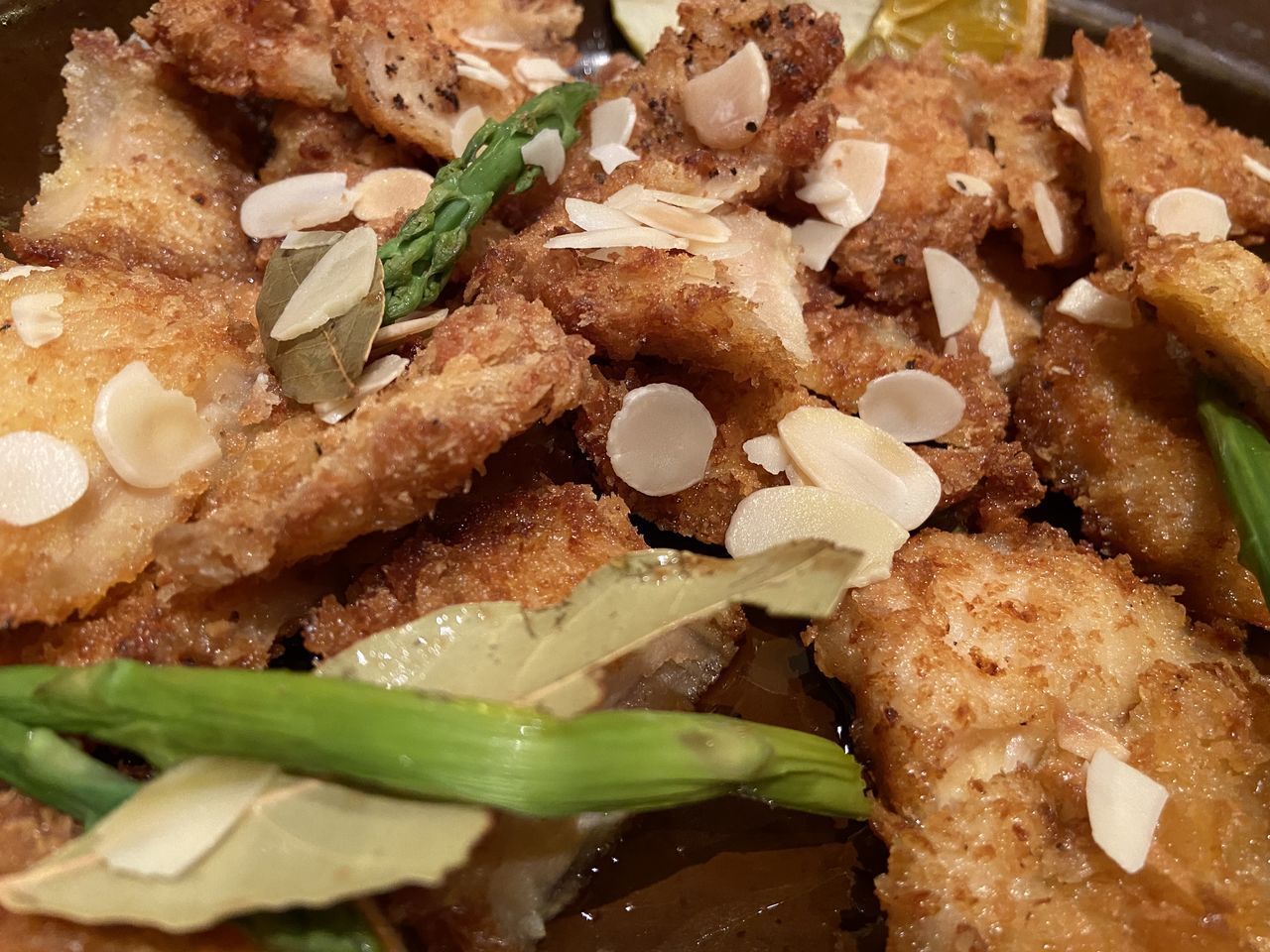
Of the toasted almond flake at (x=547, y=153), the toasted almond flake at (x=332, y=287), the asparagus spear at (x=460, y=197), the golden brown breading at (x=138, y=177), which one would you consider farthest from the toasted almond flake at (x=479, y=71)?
the toasted almond flake at (x=332, y=287)

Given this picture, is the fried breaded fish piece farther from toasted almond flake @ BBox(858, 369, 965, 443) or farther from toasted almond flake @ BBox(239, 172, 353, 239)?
toasted almond flake @ BBox(239, 172, 353, 239)

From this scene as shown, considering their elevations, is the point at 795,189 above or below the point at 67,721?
above

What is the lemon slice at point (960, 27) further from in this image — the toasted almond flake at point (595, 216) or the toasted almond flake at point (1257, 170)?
the toasted almond flake at point (595, 216)

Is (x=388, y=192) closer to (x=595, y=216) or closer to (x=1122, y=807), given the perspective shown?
(x=595, y=216)

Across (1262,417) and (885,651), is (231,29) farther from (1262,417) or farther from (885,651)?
(1262,417)

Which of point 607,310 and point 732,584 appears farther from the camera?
point 607,310

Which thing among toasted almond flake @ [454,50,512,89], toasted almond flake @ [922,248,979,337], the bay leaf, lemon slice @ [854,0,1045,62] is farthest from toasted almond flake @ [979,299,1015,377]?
the bay leaf

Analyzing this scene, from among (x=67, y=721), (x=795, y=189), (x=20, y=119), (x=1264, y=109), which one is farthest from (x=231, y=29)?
(x=1264, y=109)
